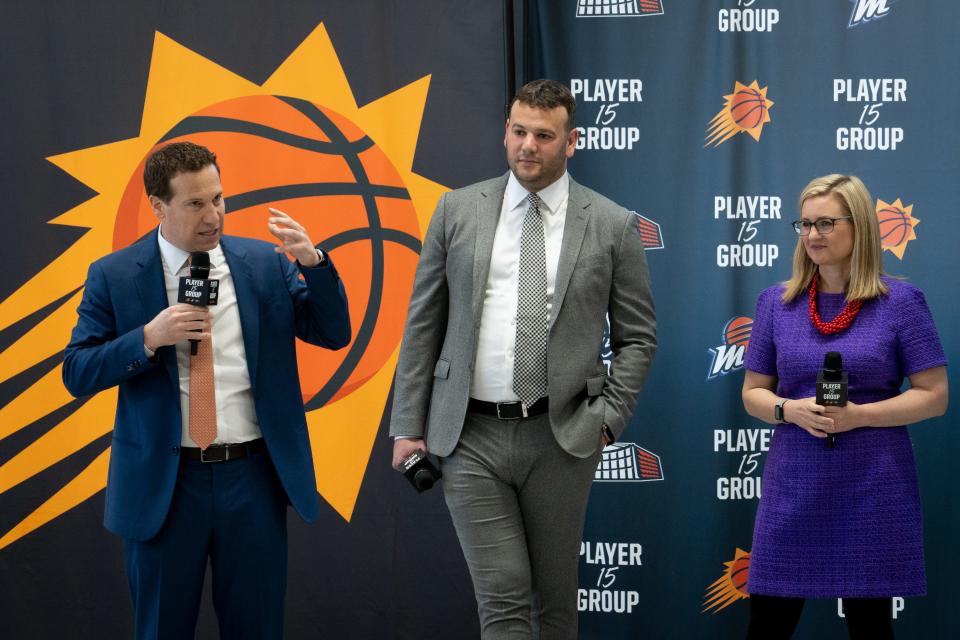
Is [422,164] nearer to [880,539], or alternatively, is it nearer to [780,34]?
[780,34]

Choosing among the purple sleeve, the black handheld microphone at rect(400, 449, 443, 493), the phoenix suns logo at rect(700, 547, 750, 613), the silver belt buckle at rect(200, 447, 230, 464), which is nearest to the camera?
the silver belt buckle at rect(200, 447, 230, 464)

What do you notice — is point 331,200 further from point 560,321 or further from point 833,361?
point 833,361

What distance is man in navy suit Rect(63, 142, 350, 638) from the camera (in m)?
2.59

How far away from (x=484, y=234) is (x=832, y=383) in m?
1.05

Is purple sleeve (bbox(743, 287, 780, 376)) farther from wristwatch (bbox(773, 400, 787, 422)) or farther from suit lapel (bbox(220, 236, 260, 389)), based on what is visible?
suit lapel (bbox(220, 236, 260, 389))

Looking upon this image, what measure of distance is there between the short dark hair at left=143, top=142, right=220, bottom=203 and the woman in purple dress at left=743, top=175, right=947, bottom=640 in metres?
1.75

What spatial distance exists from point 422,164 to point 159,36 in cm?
118

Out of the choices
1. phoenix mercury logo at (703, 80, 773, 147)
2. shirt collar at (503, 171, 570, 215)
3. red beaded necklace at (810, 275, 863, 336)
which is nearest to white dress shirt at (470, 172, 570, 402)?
shirt collar at (503, 171, 570, 215)

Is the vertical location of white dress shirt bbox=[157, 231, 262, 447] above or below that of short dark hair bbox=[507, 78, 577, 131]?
below

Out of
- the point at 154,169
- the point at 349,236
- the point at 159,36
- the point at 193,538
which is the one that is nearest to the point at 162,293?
the point at 154,169

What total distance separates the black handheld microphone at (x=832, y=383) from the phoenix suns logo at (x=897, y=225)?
1.25 m

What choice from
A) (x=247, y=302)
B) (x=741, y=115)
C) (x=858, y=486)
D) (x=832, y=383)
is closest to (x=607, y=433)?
(x=832, y=383)

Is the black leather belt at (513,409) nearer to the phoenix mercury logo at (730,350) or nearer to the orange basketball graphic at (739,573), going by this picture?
the phoenix mercury logo at (730,350)

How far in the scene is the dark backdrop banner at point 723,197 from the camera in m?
3.88
